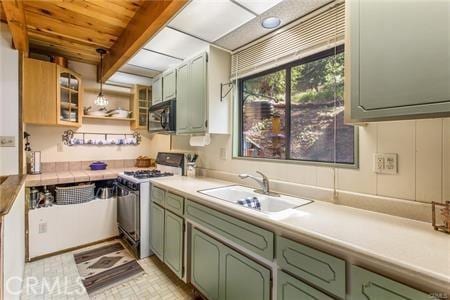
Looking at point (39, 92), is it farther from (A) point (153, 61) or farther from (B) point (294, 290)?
(B) point (294, 290)

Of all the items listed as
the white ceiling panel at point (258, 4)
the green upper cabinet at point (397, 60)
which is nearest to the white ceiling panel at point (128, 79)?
the white ceiling panel at point (258, 4)

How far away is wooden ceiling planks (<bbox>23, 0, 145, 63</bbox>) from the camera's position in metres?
1.88

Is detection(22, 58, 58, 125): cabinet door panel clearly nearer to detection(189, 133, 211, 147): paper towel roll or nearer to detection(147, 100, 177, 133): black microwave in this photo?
detection(147, 100, 177, 133): black microwave

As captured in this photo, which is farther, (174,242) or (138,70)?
(138,70)

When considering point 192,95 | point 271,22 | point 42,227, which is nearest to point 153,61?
point 192,95

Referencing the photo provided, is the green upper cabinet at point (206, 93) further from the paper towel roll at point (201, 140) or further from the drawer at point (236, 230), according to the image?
the drawer at point (236, 230)

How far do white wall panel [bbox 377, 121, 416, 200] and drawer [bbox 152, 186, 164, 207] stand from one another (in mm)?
1798

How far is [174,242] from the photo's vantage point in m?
2.01

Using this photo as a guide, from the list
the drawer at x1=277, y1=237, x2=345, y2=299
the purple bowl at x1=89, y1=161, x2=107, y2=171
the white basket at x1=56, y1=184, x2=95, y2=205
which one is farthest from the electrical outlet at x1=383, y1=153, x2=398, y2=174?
the purple bowl at x1=89, y1=161, x2=107, y2=171

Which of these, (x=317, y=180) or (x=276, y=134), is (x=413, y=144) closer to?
(x=317, y=180)

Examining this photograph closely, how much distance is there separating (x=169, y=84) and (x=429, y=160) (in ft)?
8.48

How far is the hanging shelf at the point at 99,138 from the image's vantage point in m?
3.15

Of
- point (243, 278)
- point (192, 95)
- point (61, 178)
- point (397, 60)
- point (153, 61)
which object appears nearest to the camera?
point (397, 60)

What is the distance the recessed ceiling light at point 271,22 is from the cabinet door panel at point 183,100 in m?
1.01
